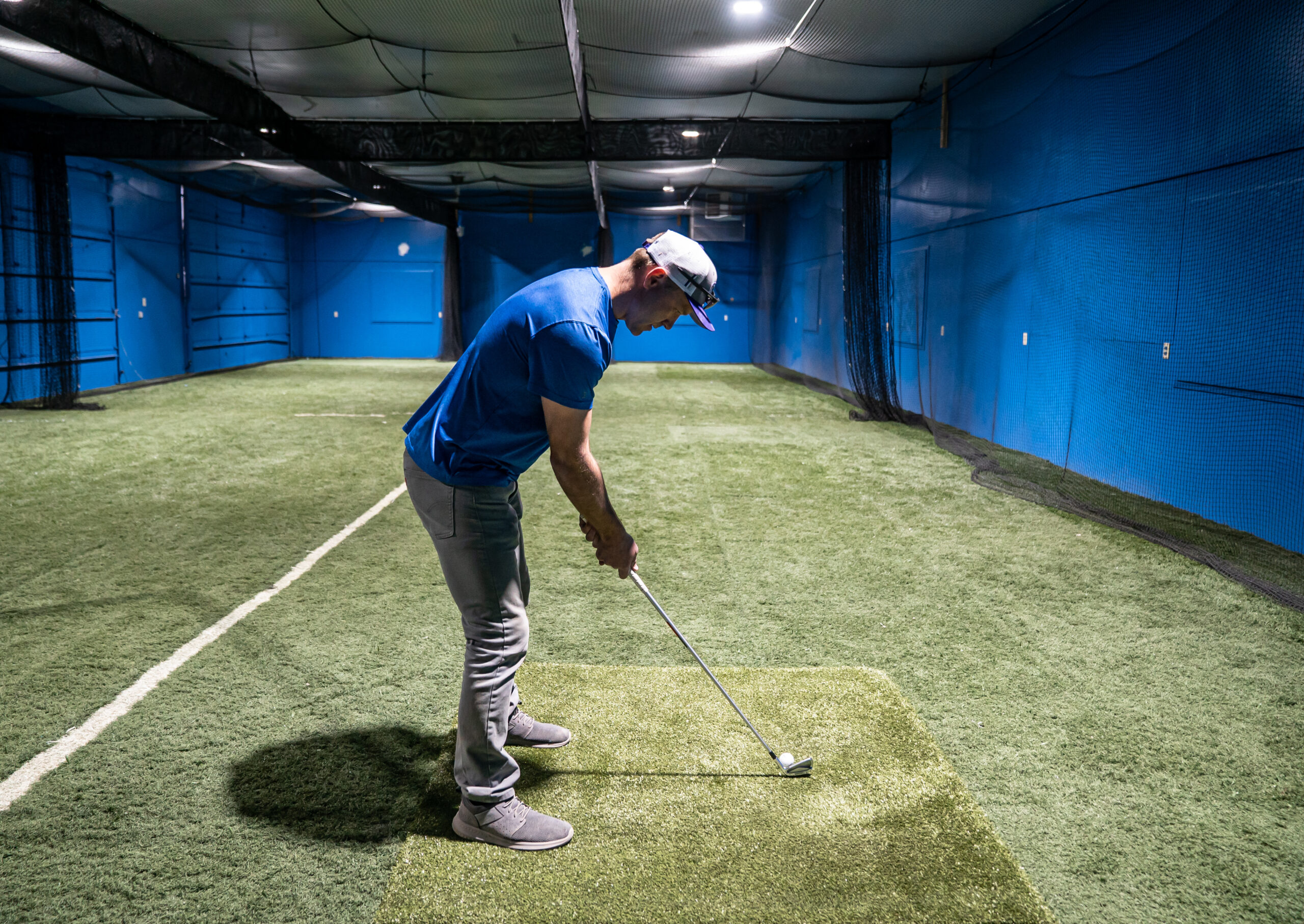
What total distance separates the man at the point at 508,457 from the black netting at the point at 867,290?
8.44 metres

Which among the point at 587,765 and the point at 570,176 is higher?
the point at 570,176

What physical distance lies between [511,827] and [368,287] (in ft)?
65.8

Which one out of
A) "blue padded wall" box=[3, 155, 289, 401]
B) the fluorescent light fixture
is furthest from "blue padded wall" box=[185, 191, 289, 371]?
the fluorescent light fixture

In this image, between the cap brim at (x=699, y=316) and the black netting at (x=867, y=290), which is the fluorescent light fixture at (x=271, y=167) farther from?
the cap brim at (x=699, y=316)

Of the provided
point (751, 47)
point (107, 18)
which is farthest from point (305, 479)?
point (751, 47)

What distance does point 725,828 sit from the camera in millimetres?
2195

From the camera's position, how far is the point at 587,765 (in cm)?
247

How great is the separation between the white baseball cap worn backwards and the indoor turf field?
1.31 metres

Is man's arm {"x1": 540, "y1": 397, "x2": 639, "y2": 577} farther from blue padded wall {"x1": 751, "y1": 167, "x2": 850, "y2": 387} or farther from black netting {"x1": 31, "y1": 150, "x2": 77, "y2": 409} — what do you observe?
blue padded wall {"x1": 751, "y1": 167, "x2": 850, "y2": 387}

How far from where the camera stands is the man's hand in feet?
6.97

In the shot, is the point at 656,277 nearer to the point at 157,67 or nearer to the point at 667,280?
the point at 667,280

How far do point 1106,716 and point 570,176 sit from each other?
44.5ft

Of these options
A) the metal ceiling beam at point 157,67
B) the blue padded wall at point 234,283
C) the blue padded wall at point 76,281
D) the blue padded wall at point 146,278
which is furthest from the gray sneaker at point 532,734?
the blue padded wall at point 234,283

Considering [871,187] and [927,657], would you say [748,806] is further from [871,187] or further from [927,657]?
[871,187]
